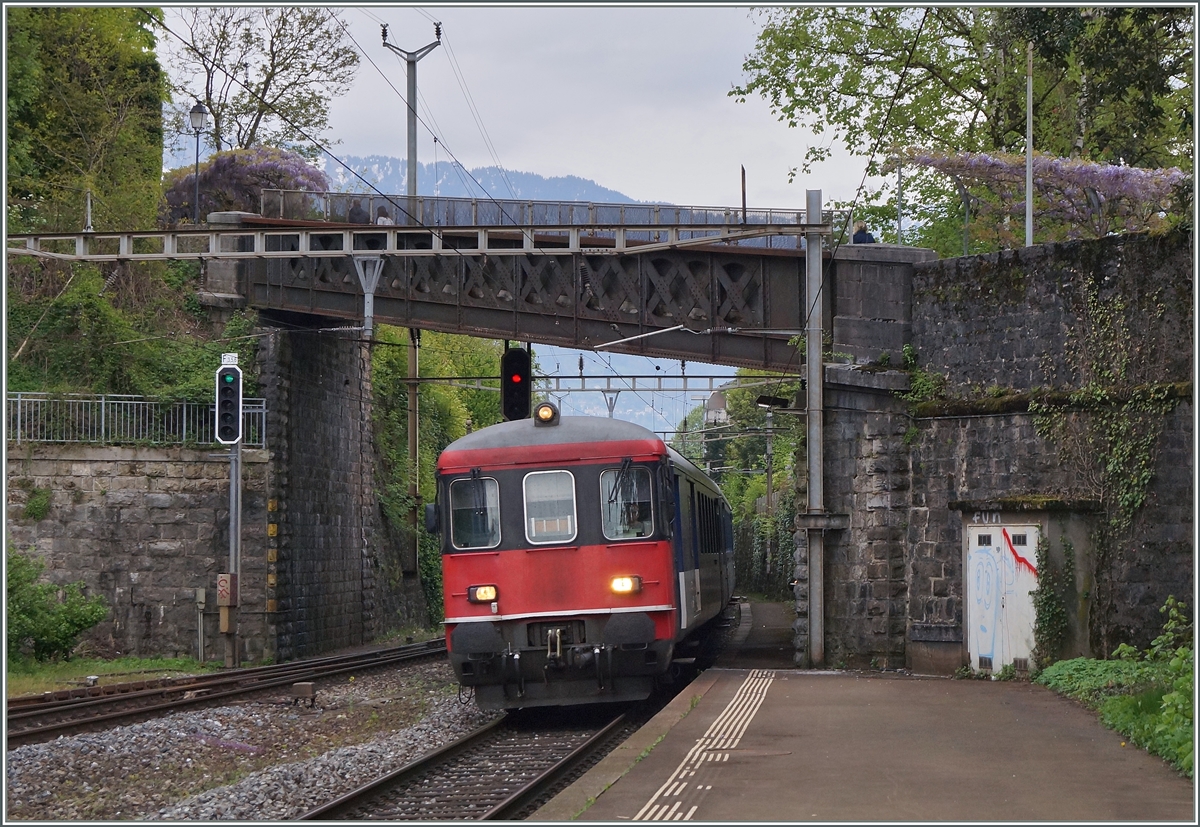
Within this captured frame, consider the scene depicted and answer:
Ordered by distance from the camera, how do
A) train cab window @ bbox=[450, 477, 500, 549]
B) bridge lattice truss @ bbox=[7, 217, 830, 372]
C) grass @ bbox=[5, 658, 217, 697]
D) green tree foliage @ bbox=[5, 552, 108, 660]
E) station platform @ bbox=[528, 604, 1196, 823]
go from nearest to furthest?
station platform @ bbox=[528, 604, 1196, 823] → train cab window @ bbox=[450, 477, 500, 549] → grass @ bbox=[5, 658, 217, 697] → green tree foliage @ bbox=[5, 552, 108, 660] → bridge lattice truss @ bbox=[7, 217, 830, 372]

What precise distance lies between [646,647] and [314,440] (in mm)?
14176

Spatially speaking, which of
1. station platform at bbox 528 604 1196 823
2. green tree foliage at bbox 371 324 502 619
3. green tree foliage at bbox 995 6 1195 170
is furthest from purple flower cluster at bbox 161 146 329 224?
station platform at bbox 528 604 1196 823

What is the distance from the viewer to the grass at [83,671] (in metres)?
18.0

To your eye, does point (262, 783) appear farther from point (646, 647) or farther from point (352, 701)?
point (352, 701)

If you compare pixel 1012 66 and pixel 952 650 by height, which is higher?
pixel 1012 66

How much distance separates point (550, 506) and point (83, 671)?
10206 mm

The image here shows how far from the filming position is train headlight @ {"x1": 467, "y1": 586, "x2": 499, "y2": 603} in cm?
1363

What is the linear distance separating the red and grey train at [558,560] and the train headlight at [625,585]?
1 cm

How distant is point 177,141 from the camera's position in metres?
42.1

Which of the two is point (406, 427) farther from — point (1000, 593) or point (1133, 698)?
point (1133, 698)

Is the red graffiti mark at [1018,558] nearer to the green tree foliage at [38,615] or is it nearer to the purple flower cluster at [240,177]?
the green tree foliage at [38,615]

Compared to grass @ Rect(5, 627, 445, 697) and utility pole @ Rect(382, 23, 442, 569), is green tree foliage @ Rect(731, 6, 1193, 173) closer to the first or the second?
utility pole @ Rect(382, 23, 442, 569)

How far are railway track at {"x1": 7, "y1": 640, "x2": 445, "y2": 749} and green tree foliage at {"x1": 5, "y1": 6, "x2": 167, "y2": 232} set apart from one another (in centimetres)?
1211

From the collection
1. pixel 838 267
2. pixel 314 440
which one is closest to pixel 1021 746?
pixel 838 267
